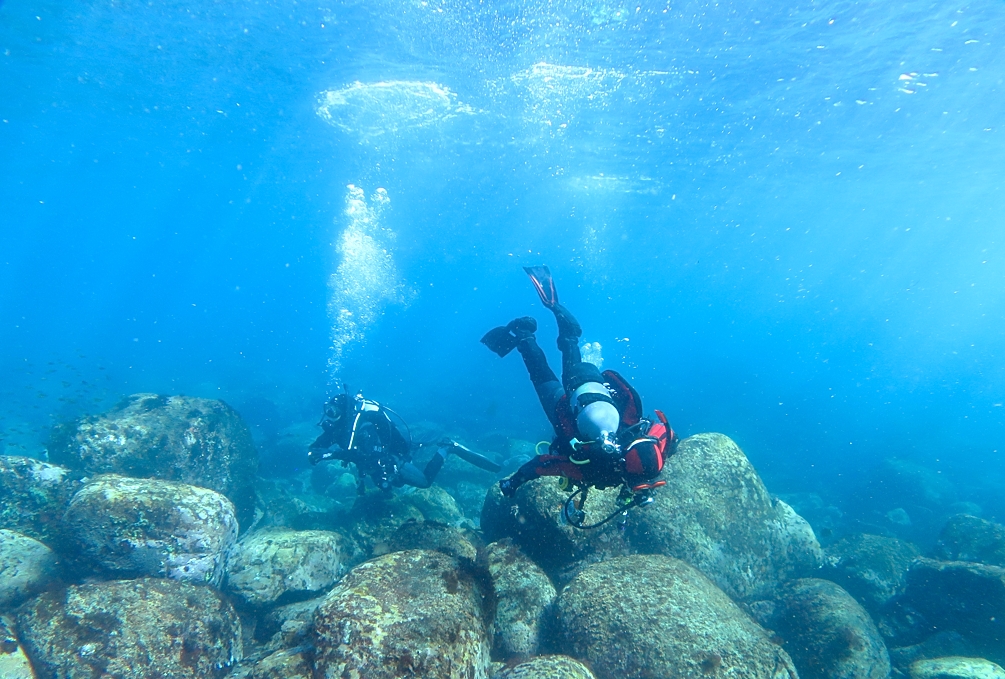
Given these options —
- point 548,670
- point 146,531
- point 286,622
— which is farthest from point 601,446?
point 146,531

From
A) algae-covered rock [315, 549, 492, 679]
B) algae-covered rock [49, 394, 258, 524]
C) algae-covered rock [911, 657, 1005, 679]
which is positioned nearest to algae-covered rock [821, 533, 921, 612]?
algae-covered rock [911, 657, 1005, 679]

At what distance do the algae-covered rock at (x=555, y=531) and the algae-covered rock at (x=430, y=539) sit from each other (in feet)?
2.46

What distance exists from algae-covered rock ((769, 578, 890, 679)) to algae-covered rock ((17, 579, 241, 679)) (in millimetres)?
6316

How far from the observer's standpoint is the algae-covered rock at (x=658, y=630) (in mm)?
3910

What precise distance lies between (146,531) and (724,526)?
7.28 metres

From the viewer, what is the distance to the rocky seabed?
3746 millimetres

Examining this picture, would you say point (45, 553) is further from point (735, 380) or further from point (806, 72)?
point (735, 380)

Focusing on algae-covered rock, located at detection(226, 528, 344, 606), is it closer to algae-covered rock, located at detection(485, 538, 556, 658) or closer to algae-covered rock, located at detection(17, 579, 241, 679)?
algae-covered rock, located at detection(17, 579, 241, 679)

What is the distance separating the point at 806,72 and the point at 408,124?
62.5 feet

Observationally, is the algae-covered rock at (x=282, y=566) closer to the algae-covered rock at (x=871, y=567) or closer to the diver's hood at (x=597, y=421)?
the diver's hood at (x=597, y=421)

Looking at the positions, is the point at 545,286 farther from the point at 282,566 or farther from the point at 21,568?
the point at 21,568

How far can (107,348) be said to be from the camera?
182ft

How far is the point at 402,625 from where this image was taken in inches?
132

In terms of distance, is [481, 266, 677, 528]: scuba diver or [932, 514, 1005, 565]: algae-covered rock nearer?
[481, 266, 677, 528]: scuba diver
